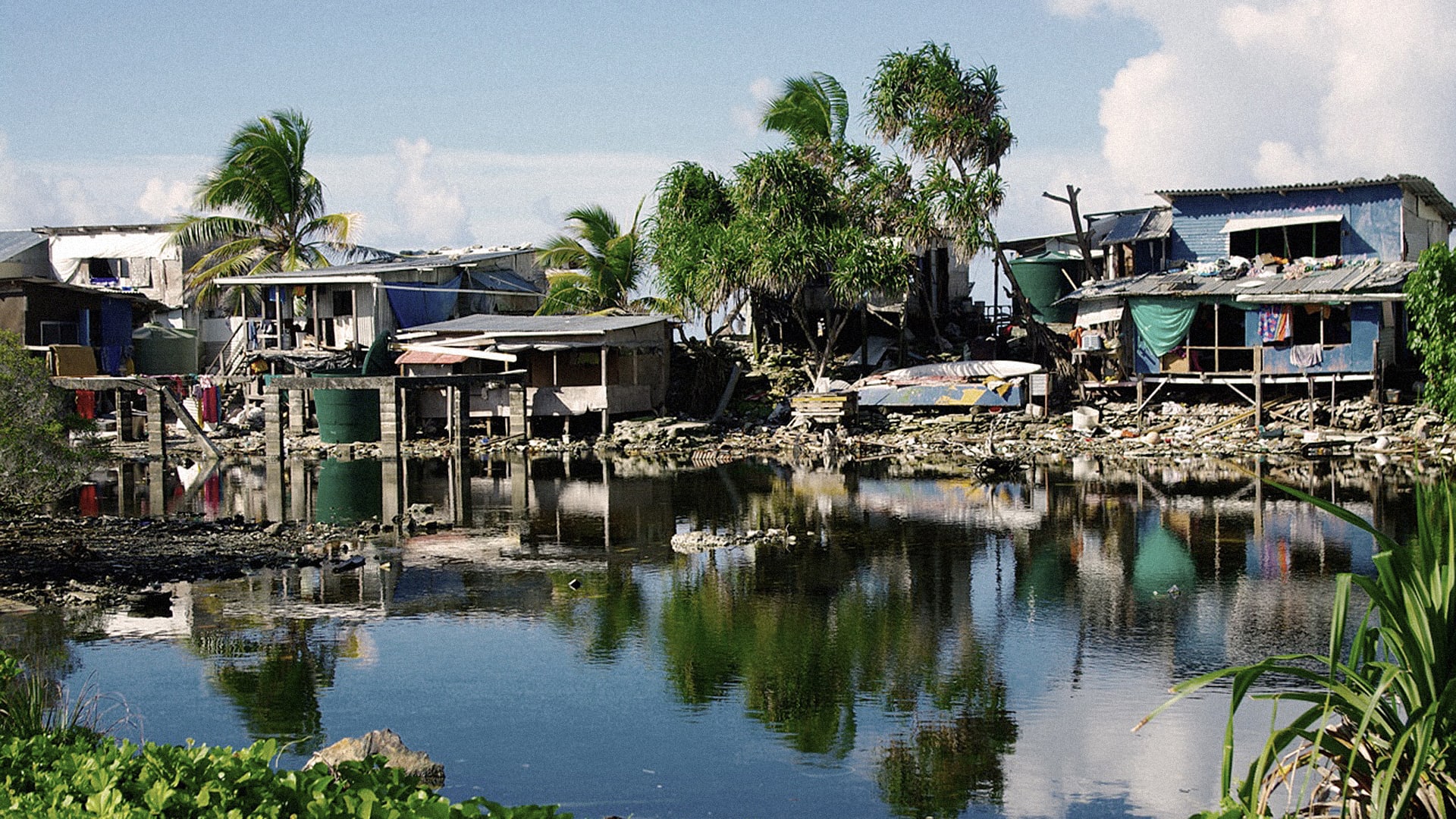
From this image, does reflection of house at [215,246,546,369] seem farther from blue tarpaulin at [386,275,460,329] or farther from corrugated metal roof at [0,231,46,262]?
corrugated metal roof at [0,231,46,262]

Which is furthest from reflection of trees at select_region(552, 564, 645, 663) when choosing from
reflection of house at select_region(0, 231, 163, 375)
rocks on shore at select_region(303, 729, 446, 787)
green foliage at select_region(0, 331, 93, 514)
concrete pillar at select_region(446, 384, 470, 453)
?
reflection of house at select_region(0, 231, 163, 375)

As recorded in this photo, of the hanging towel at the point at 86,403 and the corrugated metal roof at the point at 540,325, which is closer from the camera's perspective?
the corrugated metal roof at the point at 540,325

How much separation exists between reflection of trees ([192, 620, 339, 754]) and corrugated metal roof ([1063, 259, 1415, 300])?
25.4 m

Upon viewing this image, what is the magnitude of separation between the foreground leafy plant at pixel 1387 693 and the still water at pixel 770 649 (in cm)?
288

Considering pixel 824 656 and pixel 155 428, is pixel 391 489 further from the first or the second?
pixel 824 656

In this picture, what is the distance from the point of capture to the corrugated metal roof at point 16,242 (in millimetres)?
43219

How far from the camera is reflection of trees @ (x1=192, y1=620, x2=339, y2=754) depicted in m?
9.47

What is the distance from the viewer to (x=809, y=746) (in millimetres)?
8930

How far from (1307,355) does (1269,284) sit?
198 centimetres

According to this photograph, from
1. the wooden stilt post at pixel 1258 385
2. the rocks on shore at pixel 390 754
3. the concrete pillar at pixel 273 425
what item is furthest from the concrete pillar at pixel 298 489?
the wooden stilt post at pixel 1258 385

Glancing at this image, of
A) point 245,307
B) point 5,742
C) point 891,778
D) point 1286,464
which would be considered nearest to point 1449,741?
point 891,778

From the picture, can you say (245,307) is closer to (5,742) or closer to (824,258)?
(824,258)

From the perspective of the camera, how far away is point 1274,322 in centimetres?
3152

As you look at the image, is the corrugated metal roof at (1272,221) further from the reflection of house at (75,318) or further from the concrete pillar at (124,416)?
the reflection of house at (75,318)
